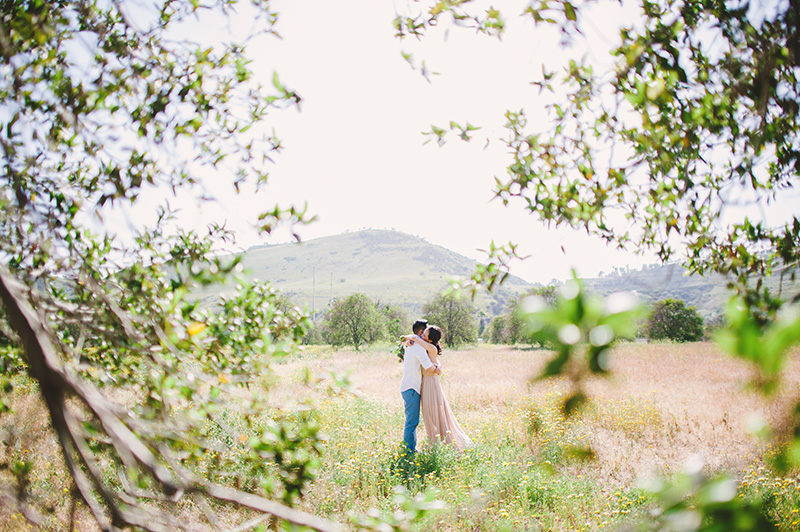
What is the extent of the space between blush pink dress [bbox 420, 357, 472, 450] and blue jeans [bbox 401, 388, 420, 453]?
538 mm

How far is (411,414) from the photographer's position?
19.6 ft

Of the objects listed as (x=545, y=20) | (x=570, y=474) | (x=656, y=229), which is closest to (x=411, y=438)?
(x=570, y=474)

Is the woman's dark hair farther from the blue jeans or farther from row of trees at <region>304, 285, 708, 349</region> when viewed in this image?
row of trees at <region>304, 285, 708, 349</region>

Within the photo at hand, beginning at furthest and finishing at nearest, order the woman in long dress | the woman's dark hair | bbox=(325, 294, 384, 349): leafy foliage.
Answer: bbox=(325, 294, 384, 349): leafy foliage, the woman in long dress, the woman's dark hair

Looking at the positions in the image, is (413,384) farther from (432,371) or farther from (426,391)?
(426,391)

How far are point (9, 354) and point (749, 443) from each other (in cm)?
879

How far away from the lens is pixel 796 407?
682 mm

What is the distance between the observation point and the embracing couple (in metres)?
5.99

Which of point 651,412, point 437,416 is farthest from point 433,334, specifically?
point 651,412

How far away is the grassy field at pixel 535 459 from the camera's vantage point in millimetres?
4215

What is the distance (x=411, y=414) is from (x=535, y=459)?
70.9 inches

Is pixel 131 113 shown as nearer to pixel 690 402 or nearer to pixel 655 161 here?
pixel 655 161

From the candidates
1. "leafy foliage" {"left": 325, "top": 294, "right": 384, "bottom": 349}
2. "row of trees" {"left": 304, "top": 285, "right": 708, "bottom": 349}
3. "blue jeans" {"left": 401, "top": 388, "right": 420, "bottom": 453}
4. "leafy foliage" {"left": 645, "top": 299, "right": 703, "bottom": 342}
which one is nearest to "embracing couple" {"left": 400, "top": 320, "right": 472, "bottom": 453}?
"blue jeans" {"left": 401, "top": 388, "right": 420, "bottom": 453}

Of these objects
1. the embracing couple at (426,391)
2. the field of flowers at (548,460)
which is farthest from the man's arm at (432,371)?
the field of flowers at (548,460)
